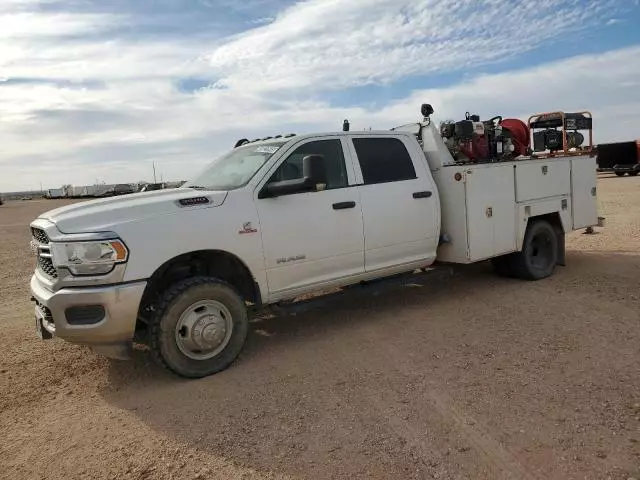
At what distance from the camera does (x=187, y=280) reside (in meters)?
4.54

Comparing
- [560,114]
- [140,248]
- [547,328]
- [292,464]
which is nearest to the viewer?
[292,464]

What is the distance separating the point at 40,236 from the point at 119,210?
32.4 inches

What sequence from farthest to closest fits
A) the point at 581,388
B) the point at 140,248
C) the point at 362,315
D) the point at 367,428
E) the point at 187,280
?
1. the point at 362,315
2. the point at 187,280
3. the point at 140,248
4. the point at 581,388
5. the point at 367,428

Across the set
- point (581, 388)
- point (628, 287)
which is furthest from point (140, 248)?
point (628, 287)

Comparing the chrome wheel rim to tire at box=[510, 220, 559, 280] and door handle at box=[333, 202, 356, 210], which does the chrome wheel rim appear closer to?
door handle at box=[333, 202, 356, 210]

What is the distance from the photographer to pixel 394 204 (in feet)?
19.0

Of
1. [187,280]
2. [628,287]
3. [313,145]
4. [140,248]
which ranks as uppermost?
[313,145]

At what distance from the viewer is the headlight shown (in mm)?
4102

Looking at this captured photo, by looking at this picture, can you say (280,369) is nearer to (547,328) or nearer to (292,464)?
(292,464)

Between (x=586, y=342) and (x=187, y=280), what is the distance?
353cm

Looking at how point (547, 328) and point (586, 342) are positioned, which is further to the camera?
point (547, 328)

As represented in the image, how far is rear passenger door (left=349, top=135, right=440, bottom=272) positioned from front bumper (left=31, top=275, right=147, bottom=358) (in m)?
2.43

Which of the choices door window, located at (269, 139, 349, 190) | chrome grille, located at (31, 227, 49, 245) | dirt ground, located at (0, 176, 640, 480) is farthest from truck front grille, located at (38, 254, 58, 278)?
door window, located at (269, 139, 349, 190)

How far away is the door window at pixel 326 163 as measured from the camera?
516 centimetres
